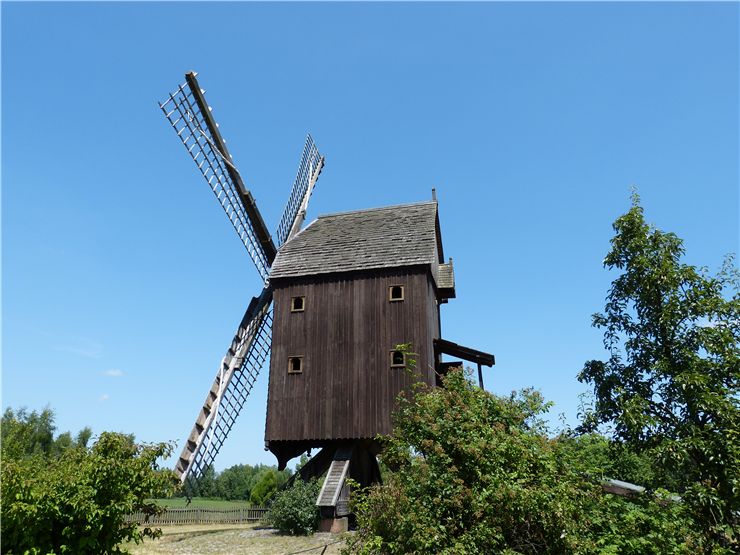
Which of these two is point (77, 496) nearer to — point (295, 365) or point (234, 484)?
point (295, 365)

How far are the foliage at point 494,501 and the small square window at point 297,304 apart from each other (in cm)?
982

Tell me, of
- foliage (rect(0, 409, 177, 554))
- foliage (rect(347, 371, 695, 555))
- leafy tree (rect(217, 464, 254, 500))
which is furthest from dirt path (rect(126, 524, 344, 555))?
leafy tree (rect(217, 464, 254, 500))

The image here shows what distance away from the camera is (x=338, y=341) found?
678 inches

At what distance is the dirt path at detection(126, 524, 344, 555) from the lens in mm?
12242

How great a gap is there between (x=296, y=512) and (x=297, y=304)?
653 cm

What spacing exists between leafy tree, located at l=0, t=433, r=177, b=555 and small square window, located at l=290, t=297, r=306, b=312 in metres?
9.94

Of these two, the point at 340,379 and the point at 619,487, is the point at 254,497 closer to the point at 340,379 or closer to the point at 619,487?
the point at 340,379

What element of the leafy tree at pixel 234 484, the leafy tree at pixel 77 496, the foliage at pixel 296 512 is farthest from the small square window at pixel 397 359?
the leafy tree at pixel 234 484

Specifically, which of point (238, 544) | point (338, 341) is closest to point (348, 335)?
point (338, 341)

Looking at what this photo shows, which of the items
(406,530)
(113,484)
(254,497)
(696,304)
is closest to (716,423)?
(696,304)

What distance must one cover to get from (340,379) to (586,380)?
332 inches

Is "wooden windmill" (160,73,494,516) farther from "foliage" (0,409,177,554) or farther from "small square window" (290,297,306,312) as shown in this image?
"foliage" (0,409,177,554)

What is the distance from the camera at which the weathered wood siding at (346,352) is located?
16344mm

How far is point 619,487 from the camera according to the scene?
9.82 meters
